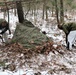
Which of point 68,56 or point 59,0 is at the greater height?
point 59,0

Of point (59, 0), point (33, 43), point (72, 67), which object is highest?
point (59, 0)

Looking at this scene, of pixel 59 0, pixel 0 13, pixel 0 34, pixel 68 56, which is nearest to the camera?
pixel 68 56

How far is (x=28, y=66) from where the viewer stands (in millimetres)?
5504

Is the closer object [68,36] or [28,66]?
[28,66]

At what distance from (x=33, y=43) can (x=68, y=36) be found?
1386 millimetres

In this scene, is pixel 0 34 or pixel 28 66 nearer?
pixel 28 66

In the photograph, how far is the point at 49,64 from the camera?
5.64 m

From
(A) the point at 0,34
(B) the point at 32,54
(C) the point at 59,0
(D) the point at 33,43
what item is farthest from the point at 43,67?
(C) the point at 59,0

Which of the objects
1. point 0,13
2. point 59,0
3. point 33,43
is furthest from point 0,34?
point 0,13

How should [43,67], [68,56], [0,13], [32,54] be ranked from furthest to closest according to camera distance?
[0,13]
[68,56]
[32,54]
[43,67]

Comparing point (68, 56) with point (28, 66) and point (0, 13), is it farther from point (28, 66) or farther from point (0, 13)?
point (0, 13)

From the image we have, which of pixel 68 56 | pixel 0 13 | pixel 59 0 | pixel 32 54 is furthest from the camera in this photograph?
pixel 0 13

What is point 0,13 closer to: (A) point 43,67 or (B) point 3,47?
(B) point 3,47

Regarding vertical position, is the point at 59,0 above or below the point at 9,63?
above
